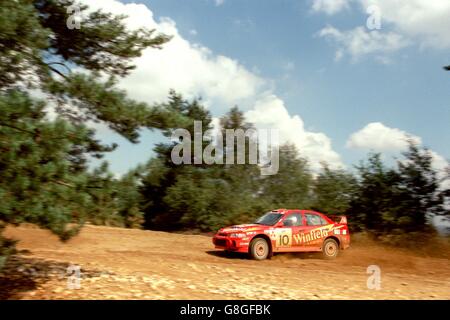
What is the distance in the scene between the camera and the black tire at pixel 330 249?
1355 centimetres

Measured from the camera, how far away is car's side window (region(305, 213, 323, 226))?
44.1 feet

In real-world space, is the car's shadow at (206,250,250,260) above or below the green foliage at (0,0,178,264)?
below

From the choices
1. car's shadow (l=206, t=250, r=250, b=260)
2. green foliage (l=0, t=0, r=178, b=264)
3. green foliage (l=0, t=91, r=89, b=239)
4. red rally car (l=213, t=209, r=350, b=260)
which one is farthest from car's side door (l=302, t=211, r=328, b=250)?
green foliage (l=0, t=91, r=89, b=239)

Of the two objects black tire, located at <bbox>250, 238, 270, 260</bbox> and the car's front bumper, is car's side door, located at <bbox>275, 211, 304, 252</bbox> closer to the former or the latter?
black tire, located at <bbox>250, 238, 270, 260</bbox>

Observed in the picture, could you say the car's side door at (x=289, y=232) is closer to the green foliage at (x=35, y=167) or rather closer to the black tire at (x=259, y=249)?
the black tire at (x=259, y=249)

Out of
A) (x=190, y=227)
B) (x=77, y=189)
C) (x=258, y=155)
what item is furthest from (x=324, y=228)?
(x=258, y=155)

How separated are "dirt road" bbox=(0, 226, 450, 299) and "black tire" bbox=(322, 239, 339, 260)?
1.07ft

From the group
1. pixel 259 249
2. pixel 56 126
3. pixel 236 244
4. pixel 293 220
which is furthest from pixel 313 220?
pixel 56 126

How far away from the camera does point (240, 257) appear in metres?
12.9

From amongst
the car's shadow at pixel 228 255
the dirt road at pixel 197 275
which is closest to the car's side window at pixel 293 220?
the dirt road at pixel 197 275

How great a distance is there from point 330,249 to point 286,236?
6.47 ft

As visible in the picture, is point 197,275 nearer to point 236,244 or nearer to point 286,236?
point 236,244

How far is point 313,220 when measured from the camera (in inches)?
532

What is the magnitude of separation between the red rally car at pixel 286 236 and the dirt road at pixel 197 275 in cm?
43
